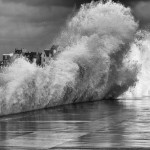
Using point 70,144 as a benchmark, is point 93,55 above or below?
above

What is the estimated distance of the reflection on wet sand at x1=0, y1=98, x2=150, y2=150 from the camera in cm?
1252

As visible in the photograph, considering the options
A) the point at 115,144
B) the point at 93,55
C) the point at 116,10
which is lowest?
the point at 115,144

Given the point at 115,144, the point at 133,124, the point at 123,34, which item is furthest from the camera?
the point at 123,34

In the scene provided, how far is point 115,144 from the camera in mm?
12383

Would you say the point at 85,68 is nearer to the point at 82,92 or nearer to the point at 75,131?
the point at 82,92

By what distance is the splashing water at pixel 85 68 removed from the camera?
26.1 metres

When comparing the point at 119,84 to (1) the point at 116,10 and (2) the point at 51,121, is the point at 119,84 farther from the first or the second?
(2) the point at 51,121

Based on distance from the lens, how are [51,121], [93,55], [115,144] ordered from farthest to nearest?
[93,55] → [51,121] → [115,144]

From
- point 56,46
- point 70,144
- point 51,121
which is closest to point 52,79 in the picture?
point 56,46

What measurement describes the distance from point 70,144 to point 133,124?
195 inches

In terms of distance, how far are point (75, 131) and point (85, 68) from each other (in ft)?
61.2

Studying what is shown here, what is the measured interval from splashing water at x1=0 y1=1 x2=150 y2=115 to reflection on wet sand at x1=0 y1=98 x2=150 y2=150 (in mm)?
5507

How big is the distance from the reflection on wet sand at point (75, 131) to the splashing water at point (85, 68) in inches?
217

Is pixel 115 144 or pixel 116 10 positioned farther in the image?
pixel 116 10
